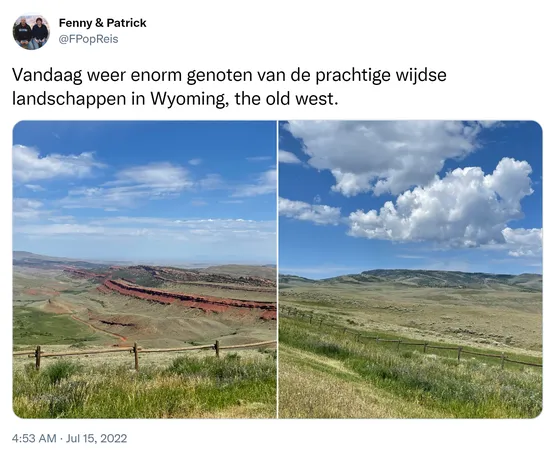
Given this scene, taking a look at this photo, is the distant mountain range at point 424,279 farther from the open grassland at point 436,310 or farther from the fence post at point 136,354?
the fence post at point 136,354

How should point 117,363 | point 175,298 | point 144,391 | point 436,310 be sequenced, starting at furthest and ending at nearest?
point 175,298 → point 117,363 → point 436,310 → point 144,391

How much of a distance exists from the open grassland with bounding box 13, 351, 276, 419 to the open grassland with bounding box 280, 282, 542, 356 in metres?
1.15

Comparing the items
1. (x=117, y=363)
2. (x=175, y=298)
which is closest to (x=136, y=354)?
(x=117, y=363)

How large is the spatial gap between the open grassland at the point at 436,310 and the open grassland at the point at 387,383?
0.28 meters

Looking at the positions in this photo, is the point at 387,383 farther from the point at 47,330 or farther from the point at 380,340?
the point at 47,330

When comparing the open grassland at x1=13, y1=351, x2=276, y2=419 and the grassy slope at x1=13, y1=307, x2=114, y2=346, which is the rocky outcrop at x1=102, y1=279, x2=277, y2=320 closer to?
the grassy slope at x1=13, y1=307, x2=114, y2=346

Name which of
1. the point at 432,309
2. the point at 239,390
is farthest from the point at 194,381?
the point at 432,309

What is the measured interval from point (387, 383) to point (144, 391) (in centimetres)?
311

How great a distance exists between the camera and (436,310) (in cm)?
593
